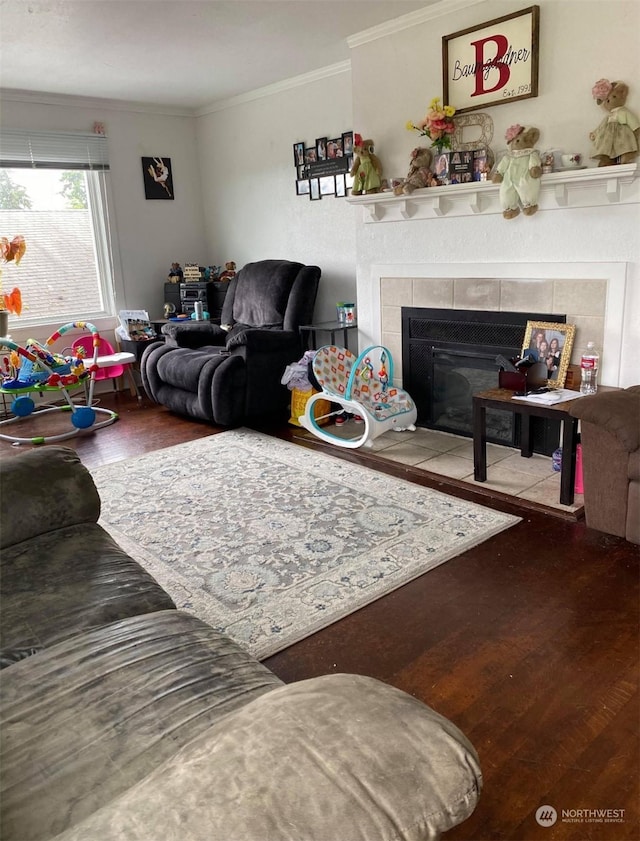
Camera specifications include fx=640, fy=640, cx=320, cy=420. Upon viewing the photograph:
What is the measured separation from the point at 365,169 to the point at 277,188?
160 centimetres

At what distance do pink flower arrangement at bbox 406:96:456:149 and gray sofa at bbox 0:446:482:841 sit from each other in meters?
2.73

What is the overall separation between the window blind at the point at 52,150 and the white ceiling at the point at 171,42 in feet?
1.10

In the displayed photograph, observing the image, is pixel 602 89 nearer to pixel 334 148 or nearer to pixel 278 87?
pixel 334 148

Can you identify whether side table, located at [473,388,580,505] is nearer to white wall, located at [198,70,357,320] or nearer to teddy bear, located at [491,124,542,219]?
teddy bear, located at [491,124,542,219]

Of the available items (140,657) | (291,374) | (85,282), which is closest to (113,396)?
(85,282)

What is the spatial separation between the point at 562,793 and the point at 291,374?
3189 mm

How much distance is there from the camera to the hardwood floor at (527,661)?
4.86 feet

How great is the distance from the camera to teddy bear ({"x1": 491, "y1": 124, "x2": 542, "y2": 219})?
317cm

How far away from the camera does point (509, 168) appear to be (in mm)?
3260

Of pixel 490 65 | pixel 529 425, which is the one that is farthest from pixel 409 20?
pixel 529 425

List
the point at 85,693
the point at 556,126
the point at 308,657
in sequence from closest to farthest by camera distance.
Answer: the point at 85,693 → the point at 308,657 → the point at 556,126

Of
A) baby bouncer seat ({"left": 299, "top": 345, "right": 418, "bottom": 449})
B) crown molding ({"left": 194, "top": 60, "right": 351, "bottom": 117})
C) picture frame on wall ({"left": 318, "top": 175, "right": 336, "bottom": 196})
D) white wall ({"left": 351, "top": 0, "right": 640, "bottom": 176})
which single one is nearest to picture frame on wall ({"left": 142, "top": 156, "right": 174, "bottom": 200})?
crown molding ({"left": 194, "top": 60, "right": 351, "bottom": 117})

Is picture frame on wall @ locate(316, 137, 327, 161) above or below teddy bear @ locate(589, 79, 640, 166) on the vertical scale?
above

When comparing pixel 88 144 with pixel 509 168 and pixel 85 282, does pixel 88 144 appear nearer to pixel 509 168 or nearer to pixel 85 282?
pixel 85 282
